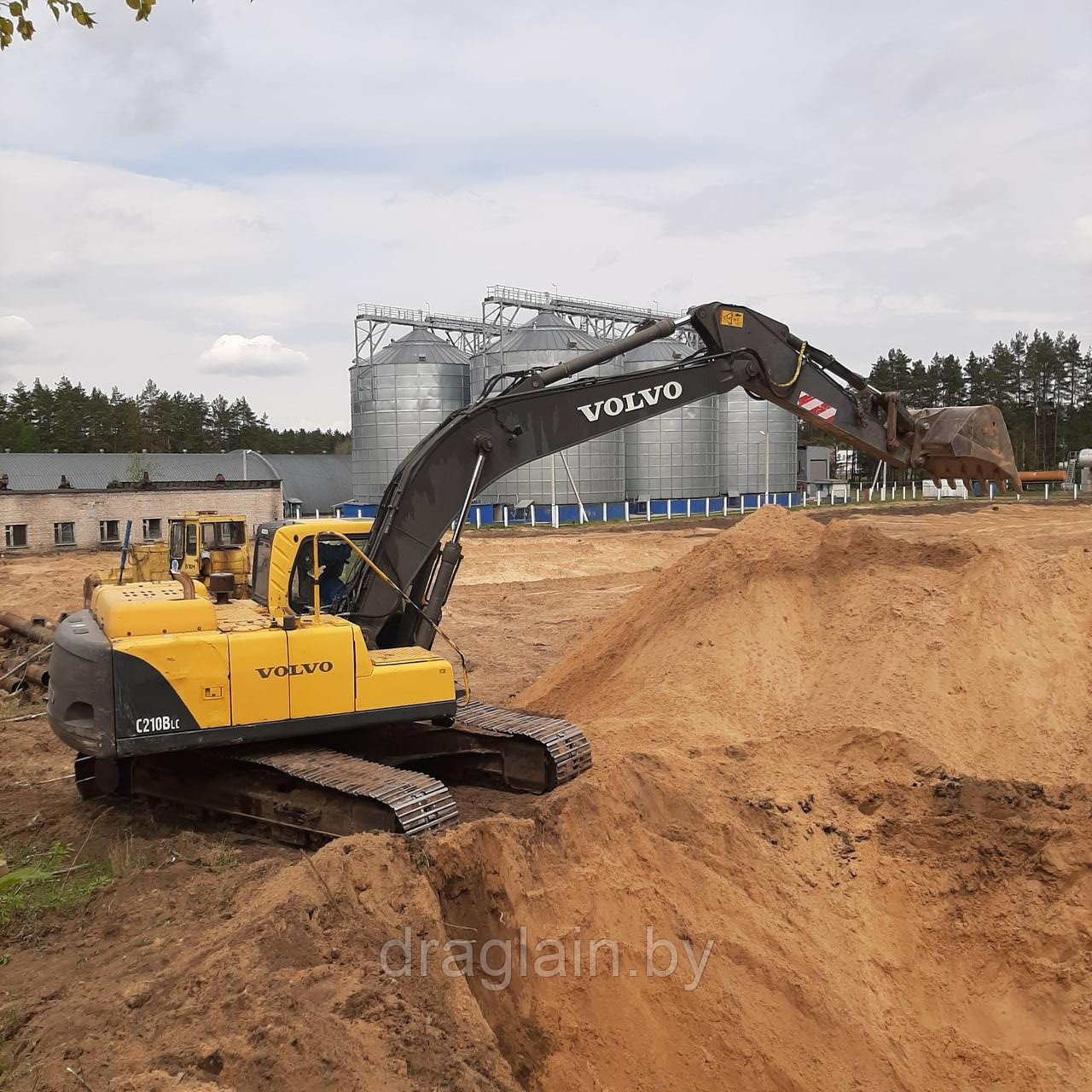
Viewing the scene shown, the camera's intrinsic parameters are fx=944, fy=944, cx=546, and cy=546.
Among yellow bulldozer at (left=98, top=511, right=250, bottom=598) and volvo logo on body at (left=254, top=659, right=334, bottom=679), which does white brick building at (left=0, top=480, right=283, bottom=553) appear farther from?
volvo logo on body at (left=254, top=659, right=334, bottom=679)

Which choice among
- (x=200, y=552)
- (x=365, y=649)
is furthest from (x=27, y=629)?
(x=365, y=649)

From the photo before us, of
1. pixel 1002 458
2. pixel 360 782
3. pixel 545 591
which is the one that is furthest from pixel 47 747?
pixel 545 591

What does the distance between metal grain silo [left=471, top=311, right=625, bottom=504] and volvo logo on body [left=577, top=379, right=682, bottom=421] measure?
3249cm

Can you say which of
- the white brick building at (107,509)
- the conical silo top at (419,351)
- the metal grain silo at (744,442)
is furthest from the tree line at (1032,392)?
the white brick building at (107,509)

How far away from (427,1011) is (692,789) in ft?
11.8

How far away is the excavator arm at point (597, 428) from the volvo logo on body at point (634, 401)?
1cm

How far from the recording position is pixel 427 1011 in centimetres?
457

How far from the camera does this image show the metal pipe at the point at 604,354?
8.22 metres

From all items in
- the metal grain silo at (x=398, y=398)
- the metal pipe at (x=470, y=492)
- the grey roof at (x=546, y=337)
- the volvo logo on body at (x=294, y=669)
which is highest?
the grey roof at (x=546, y=337)

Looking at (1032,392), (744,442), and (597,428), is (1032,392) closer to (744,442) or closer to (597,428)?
(744,442)

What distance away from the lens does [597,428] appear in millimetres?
8711

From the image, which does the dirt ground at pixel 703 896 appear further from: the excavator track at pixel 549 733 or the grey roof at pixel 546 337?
the grey roof at pixel 546 337

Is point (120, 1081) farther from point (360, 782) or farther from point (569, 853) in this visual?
point (569, 853)

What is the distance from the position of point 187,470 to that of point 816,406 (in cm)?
4529
